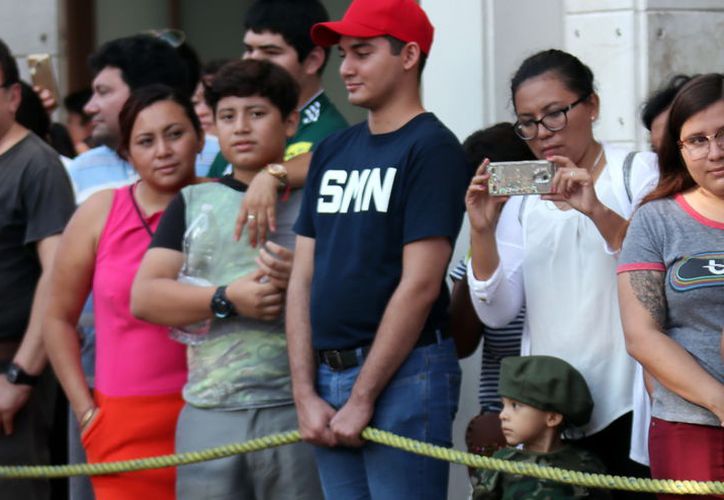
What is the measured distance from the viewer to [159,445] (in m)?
5.27

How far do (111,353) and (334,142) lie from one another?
1.14m

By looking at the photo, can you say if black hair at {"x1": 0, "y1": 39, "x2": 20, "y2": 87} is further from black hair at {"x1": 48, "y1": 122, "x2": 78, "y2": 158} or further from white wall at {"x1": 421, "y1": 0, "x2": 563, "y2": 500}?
black hair at {"x1": 48, "y1": 122, "x2": 78, "y2": 158}

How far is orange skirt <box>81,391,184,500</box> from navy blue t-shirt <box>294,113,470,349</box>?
0.86 metres

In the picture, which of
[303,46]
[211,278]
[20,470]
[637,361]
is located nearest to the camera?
[637,361]

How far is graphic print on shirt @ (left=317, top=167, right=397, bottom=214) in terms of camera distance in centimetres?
454

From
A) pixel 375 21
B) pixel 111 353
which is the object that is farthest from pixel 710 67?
pixel 111 353

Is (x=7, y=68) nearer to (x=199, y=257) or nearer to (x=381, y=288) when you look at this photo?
(x=199, y=257)

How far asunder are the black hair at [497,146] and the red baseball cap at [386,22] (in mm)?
651

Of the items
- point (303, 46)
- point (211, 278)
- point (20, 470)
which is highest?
point (303, 46)

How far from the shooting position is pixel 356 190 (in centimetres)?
460

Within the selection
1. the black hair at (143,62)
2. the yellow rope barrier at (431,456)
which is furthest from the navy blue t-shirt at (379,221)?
the black hair at (143,62)

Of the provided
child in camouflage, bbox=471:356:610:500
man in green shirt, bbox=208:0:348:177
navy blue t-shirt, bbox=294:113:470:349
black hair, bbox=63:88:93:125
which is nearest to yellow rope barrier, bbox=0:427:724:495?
child in camouflage, bbox=471:356:610:500

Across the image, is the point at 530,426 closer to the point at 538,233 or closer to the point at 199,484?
the point at 538,233

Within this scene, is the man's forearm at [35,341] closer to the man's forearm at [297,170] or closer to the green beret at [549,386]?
the man's forearm at [297,170]
